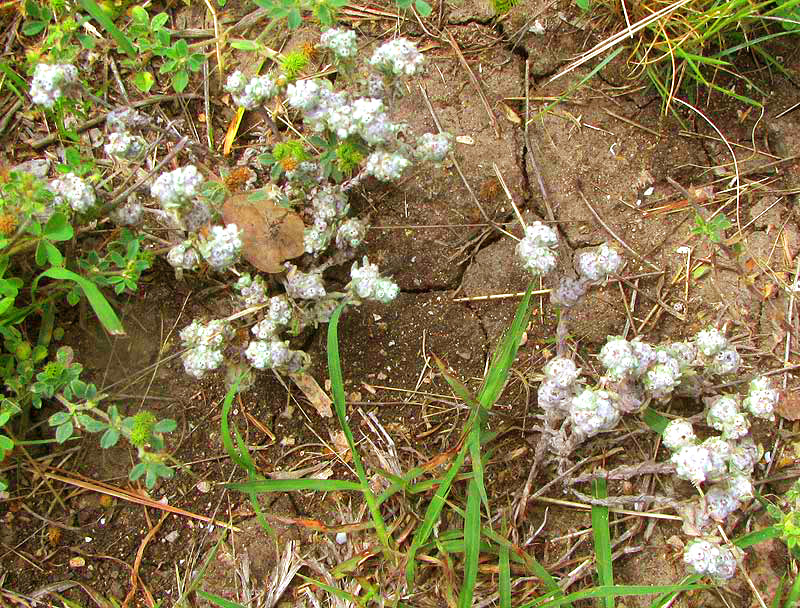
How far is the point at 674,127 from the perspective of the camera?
3016 millimetres

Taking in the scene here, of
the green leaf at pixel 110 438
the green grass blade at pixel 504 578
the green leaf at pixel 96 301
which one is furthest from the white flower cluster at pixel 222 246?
the green grass blade at pixel 504 578

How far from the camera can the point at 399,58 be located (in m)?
2.29

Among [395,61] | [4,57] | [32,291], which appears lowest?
[32,291]

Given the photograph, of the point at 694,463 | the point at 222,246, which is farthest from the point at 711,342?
the point at 222,246

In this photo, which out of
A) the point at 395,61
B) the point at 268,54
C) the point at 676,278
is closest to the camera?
the point at 395,61

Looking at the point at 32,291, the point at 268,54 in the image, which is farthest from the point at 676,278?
the point at 32,291

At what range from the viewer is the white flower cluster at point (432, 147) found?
7.98 ft

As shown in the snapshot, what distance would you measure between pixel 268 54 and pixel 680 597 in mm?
2465

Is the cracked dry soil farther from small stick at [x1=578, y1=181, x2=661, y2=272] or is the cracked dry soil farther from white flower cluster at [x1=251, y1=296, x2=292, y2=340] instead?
white flower cluster at [x1=251, y1=296, x2=292, y2=340]

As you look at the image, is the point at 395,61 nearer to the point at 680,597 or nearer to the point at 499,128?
the point at 499,128

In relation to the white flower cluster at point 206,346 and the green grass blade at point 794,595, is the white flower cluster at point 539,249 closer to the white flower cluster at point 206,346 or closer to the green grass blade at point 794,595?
the white flower cluster at point 206,346

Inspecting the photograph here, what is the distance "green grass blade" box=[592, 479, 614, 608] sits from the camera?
241 centimetres

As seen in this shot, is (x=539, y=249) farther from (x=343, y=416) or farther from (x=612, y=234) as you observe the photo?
(x=343, y=416)

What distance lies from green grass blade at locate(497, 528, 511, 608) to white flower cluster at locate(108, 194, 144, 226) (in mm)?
1737
